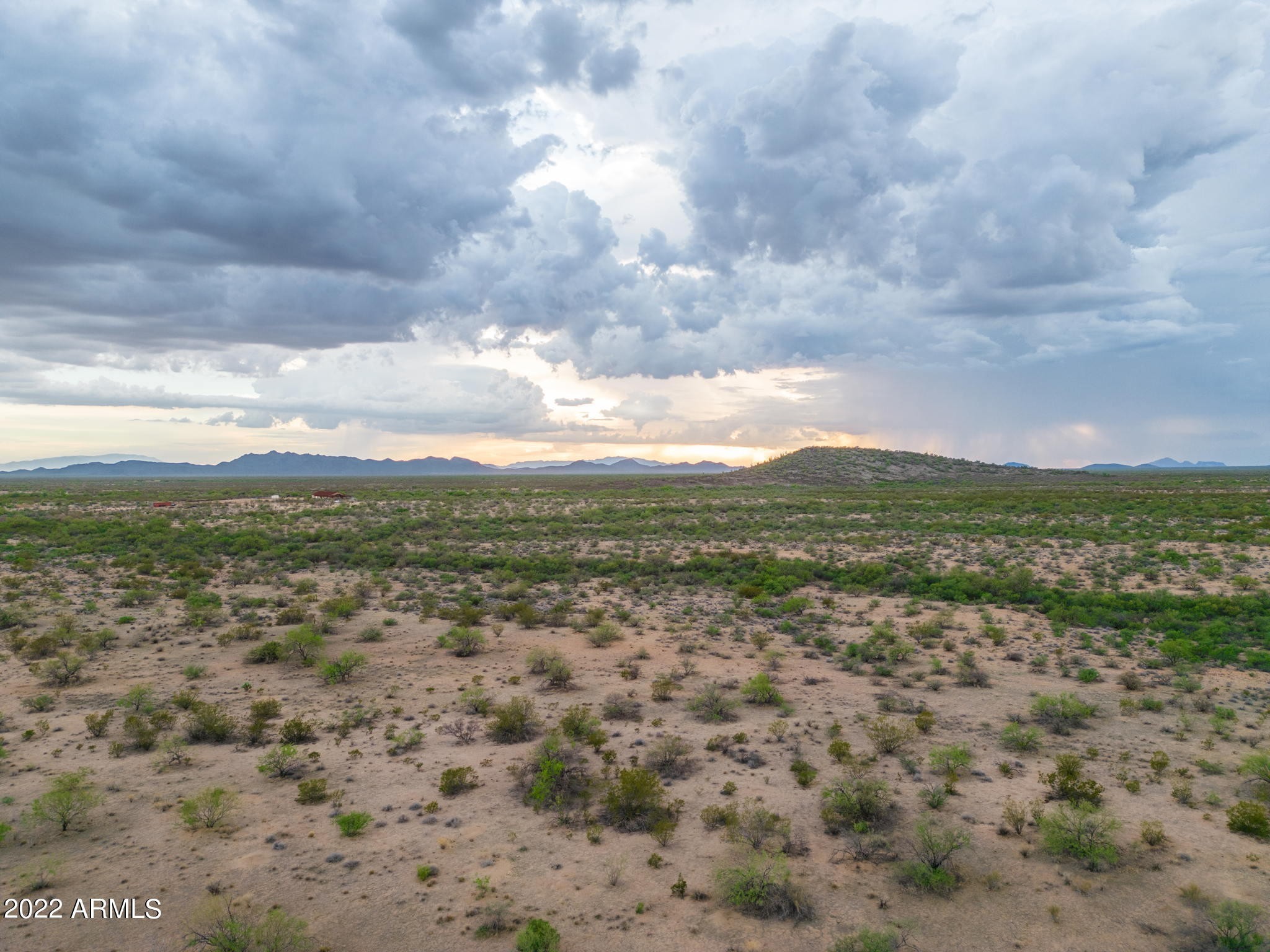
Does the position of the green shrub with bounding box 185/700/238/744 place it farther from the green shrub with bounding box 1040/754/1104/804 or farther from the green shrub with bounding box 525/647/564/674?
the green shrub with bounding box 1040/754/1104/804

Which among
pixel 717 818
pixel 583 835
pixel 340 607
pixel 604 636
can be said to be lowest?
pixel 583 835

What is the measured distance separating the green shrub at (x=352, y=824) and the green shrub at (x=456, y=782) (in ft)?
4.37

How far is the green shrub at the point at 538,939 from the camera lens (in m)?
6.74

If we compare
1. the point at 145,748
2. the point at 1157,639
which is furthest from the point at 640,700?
the point at 1157,639

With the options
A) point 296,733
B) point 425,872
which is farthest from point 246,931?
point 296,733

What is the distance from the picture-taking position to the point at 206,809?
30.2 feet

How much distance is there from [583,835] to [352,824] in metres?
3.42

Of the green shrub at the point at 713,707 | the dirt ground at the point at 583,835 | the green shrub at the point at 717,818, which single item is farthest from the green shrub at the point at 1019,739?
the green shrub at the point at 717,818

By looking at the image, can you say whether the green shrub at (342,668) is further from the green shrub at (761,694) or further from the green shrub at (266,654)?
the green shrub at (761,694)

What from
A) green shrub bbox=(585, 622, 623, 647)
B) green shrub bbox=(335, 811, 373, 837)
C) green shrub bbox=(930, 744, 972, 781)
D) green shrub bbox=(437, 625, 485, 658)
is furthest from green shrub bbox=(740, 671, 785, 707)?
green shrub bbox=(335, 811, 373, 837)

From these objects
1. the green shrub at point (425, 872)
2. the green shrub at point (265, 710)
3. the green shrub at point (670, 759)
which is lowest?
the green shrub at point (425, 872)

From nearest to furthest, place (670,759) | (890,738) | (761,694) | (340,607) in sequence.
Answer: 1. (670,759)
2. (890,738)
3. (761,694)
4. (340,607)

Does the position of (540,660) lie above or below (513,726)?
above

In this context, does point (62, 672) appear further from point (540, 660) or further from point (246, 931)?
point (246, 931)
